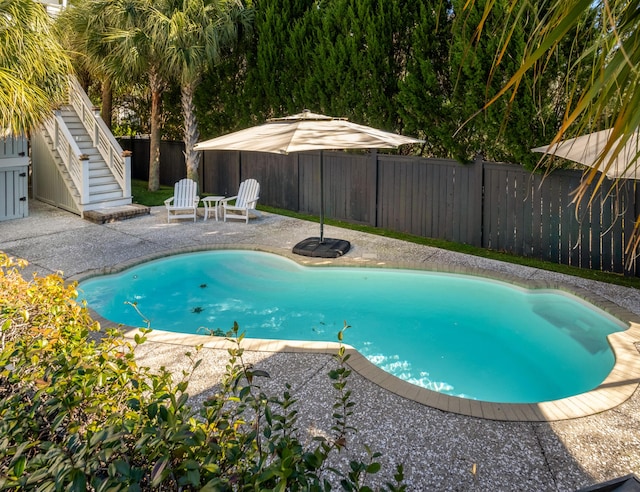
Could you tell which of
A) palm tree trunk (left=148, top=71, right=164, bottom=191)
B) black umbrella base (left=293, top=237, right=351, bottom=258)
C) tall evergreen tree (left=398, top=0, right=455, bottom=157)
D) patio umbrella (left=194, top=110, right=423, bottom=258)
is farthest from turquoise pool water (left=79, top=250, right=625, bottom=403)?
palm tree trunk (left=148, top=71, right=164, bottom=191)

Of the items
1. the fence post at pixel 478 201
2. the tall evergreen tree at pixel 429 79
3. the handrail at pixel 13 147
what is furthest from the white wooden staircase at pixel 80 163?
the fence post at pixel 478 201

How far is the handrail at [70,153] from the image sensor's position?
11500mm

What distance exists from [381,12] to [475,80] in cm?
260

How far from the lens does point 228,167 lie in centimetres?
1447

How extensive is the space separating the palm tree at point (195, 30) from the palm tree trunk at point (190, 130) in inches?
25.3

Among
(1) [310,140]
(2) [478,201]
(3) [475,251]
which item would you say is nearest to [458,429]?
(1) [310,140]

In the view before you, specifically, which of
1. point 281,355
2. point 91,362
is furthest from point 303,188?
point 91,362

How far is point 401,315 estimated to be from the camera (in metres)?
7.25

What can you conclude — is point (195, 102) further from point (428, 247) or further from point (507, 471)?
point (507, 471)

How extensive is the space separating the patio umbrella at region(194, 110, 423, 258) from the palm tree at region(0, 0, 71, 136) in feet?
9.78

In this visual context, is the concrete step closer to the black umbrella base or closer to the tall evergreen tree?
the black umbrella base

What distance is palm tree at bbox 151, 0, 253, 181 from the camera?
12102 mm

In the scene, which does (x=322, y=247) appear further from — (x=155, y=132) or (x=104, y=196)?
(x=155, y=132)

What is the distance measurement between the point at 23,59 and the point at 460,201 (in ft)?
26.2
